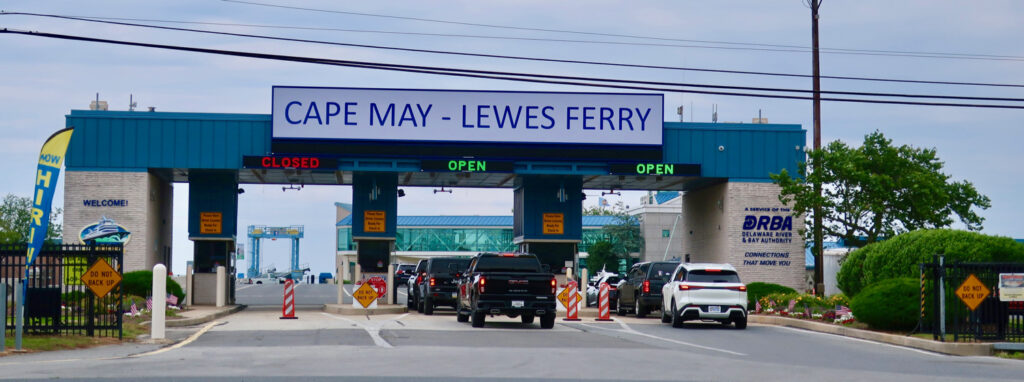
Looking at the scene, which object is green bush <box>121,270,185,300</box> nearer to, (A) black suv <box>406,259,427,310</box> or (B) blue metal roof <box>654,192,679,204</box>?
(A) black suv <box>406,259,427,310</box>

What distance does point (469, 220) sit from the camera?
106 meters

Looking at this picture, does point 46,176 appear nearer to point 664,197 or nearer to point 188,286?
point 188,286

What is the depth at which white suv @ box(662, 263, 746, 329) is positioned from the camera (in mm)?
28156

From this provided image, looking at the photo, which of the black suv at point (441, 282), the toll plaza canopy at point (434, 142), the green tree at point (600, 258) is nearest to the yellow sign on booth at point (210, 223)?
the toll plaza canopy at point (434, 142)

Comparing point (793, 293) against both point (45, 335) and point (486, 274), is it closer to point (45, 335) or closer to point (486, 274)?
point (486, 274)

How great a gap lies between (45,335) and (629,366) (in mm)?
10985

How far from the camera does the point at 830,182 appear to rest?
38.5 m

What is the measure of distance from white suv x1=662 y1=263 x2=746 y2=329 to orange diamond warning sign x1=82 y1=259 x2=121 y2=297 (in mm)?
13672

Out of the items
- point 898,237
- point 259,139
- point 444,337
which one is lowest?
point 444,337

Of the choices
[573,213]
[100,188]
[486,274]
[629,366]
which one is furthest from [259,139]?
[629,366]

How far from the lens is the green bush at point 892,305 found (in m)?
24.3

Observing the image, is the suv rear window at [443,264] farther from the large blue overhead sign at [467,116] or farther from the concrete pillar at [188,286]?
the concrete pillar at [188,286]

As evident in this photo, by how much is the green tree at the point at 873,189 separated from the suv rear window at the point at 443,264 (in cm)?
1135

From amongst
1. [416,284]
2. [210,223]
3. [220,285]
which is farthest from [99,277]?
[210,223]
